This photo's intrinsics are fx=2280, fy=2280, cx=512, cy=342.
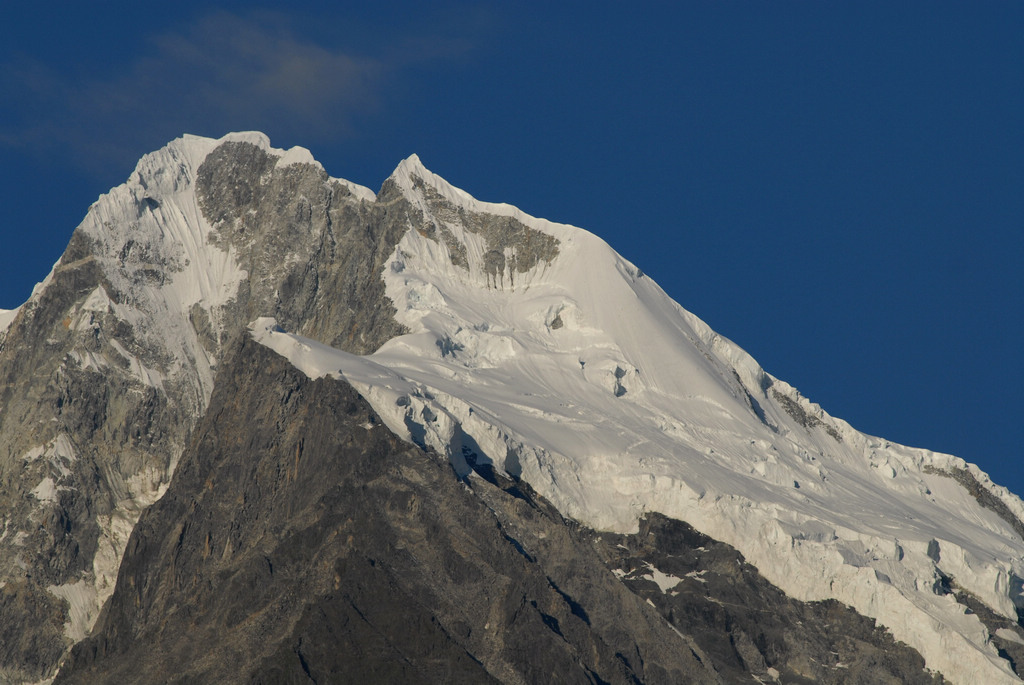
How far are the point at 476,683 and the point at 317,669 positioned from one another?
13979 mm

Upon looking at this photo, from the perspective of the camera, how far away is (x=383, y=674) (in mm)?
199000

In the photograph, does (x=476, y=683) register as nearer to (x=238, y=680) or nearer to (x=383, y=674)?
(x=383, y=674)

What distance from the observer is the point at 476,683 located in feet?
656

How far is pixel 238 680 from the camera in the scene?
651 feet

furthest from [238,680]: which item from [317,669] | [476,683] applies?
[476,683]

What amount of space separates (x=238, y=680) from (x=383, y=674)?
12.6 meters

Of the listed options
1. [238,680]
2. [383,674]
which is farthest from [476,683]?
[238,680]

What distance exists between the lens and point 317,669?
650 feet

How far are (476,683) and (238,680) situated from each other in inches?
817

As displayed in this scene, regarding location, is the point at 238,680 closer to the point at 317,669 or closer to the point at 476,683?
the point at 317,669
